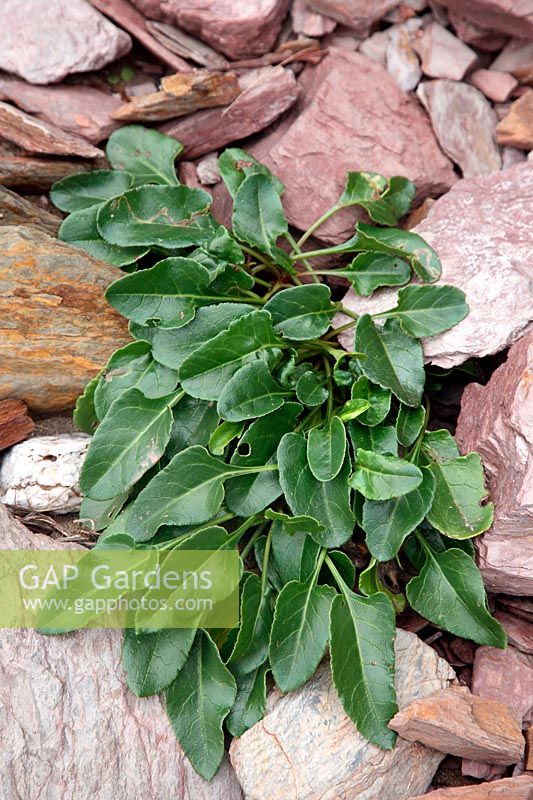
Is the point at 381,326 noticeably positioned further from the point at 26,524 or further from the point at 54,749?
the point at 54,749

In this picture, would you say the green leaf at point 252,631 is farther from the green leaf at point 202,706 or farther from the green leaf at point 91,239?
the green leaf at point 91,239

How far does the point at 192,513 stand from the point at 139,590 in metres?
0.23

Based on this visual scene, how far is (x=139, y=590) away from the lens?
6.11 ft

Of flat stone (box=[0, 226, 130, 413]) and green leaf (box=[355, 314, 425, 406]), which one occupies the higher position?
green leaf (box=[355, 314, 425, 406])

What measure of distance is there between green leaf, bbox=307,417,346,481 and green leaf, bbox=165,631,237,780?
19.7 inches

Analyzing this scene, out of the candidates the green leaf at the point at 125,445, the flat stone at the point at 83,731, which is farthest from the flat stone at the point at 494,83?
the flat stone at the point at 83,731

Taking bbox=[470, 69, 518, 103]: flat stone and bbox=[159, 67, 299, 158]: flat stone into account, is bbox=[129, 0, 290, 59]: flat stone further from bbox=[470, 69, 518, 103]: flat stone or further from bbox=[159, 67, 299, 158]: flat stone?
bbox=[470, 69, 518, 103]: flat stone

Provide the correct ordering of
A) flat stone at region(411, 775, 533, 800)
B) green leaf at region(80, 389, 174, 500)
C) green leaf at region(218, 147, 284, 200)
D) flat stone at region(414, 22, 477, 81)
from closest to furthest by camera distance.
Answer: flat stone at region(411, 775, 533, 800)
green leaf at region(80, 389, 174, 500)
green leaf at region(218, 147, 284, 200)
flat stone at region(414, 22, 477, 81)

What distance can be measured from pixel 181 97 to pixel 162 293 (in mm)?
814

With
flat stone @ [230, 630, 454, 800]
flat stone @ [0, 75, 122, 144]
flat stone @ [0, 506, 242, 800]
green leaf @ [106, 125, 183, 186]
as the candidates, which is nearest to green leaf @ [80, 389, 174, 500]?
flat stone @ [0, 506, 242, 800]

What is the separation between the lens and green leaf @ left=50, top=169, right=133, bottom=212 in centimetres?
237

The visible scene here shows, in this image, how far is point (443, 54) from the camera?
2598mm

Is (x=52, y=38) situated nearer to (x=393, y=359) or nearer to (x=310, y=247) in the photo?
(x=310, y=247)

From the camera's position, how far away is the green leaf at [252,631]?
1862 millimetres
